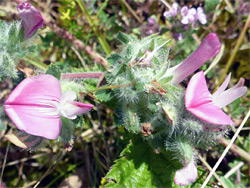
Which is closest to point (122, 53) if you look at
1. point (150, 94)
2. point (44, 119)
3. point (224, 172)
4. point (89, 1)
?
point (150, 94)

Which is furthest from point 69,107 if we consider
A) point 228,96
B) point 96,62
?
point 96,62

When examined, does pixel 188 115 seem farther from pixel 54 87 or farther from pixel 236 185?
pixel 236 185

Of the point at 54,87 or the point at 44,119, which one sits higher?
the point at 54,87

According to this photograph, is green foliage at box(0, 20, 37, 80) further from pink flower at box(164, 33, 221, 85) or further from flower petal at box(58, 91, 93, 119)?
pink flower at box(164, 33, 221, 85)

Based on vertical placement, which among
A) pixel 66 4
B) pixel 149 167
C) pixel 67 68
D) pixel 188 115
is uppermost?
pixel 66 4

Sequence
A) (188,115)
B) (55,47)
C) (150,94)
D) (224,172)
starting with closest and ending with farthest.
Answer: (188,115)
(150,94)
(224,172)
(55,47)

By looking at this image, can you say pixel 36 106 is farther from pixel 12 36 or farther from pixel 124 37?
pixel 124 37

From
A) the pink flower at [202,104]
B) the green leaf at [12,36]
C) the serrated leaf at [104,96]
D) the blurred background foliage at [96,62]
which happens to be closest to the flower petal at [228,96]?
the pink flower at [202,104]
